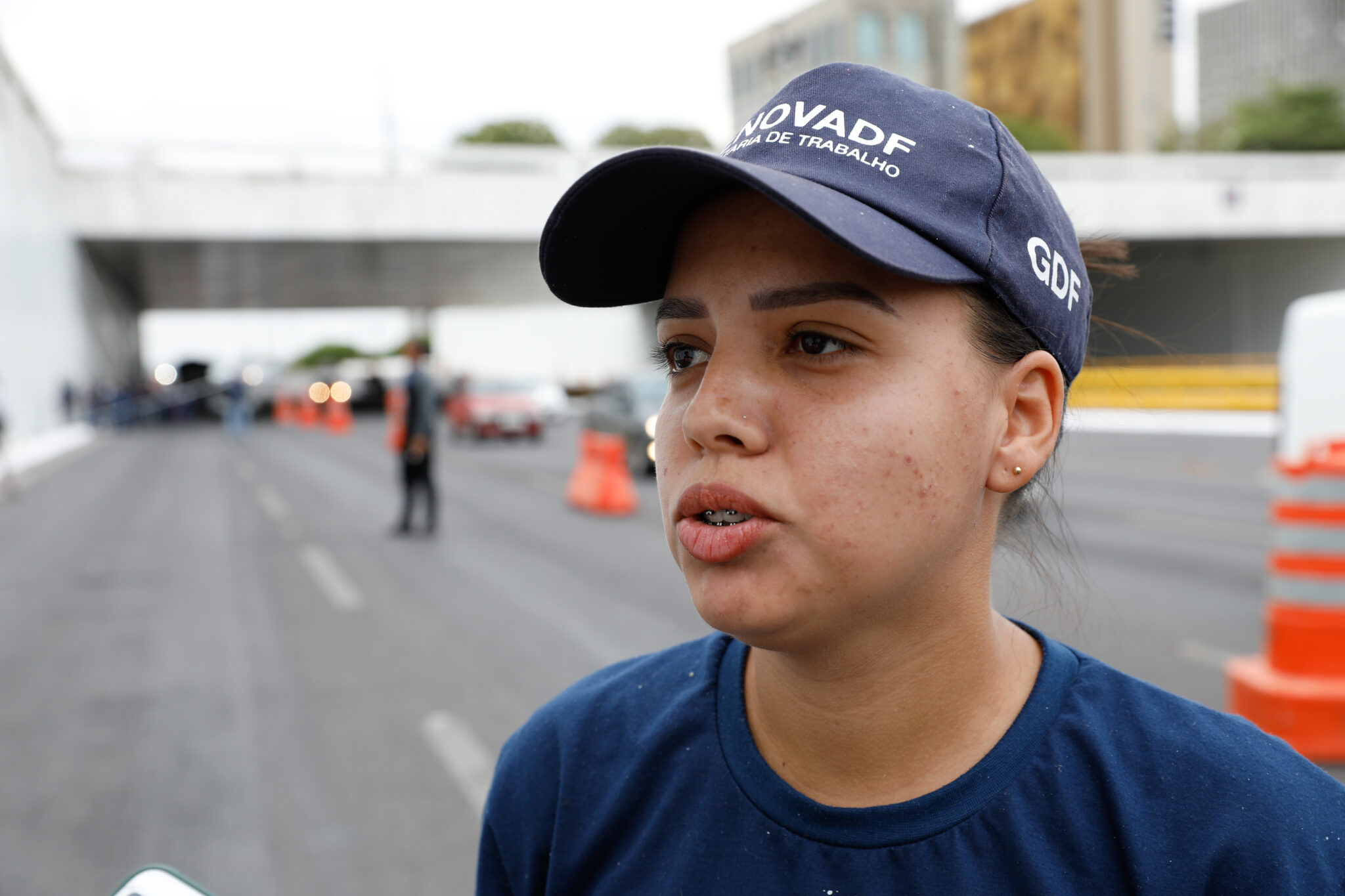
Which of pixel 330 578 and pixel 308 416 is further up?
pixel 308 416

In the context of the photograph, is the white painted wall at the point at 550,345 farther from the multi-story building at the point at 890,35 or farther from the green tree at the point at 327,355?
the green tree at the point at 327,355

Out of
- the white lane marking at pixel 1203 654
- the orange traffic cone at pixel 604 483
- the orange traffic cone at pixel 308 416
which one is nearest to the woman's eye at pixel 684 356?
the white lane marking at pixel 1203 654

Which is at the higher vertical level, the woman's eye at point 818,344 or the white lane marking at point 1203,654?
the woman's eye at point 818,344

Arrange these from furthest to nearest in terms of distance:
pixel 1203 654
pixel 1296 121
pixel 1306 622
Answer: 1. pixel 1296 121
2. pixel 1203 654
3. pixel 1306 622

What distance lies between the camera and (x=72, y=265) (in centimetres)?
3531

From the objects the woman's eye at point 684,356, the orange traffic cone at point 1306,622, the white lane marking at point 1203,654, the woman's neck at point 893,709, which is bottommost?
the white lane marking at point 1203,654

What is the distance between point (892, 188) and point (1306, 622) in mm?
4584

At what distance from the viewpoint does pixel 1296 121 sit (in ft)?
234

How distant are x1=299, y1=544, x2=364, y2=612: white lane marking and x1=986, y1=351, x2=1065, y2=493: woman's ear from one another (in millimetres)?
7831

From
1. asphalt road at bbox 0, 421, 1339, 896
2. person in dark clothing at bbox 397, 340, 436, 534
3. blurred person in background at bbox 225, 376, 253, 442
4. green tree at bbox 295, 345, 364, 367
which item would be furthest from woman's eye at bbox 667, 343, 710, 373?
green tree at bbox 295, 345, 364, 367

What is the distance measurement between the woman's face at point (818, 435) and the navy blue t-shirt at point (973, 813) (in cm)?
22

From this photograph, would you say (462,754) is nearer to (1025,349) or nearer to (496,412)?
(1025,349)

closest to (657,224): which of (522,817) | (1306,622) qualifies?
(522,817)

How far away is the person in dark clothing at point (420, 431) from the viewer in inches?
468
